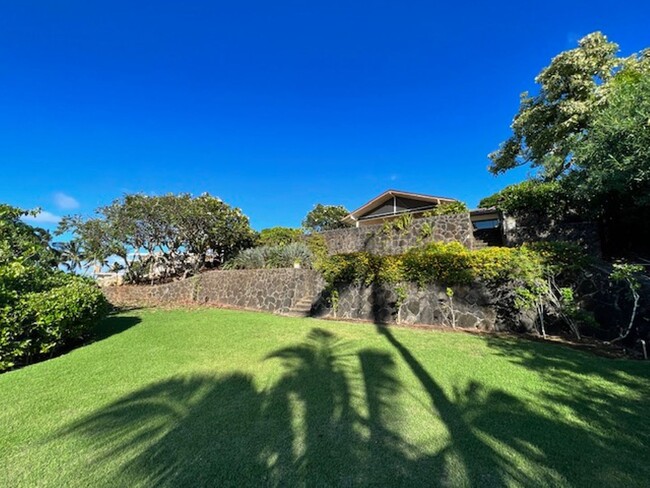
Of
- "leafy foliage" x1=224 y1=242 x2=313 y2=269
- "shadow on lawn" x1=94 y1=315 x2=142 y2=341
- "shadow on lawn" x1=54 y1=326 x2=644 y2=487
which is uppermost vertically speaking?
"leafy foliage" x1=224 y1=242 x2=313 y2=269

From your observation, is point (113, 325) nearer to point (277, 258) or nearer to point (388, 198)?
point (277, 258)

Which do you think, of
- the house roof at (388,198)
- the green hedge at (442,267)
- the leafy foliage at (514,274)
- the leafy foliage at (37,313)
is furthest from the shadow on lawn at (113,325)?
the house roof at (388,198)

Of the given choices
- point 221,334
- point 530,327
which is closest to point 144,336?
point 221,334

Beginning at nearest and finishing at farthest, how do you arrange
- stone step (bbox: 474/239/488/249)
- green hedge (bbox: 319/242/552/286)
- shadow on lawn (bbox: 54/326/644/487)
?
shadow on lawn (bbox: 54/326/644/487)
green hedge (bbox: 319/242/552/286)
stone step (bbox: 474/239/488/249)

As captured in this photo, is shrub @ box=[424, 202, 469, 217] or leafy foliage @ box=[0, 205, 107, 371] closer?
leafy foliage @ box=[0, 205, 107, 371]

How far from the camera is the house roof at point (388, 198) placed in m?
19.8

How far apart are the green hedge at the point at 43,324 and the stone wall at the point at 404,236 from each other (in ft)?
32.7

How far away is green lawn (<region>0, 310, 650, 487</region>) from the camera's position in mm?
2301

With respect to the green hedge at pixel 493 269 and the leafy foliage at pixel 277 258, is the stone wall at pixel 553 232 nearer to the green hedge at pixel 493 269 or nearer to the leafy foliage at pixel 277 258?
the green hedge at pixel 493 269

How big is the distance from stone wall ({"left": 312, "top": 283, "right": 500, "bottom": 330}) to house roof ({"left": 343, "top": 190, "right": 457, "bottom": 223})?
12.8 metres

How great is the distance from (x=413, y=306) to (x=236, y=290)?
825cm

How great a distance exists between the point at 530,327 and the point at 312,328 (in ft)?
15.9

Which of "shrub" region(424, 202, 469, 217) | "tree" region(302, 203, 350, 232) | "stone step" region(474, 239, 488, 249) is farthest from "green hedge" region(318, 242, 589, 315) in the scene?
"tree" region(302, 203, 350, 232)

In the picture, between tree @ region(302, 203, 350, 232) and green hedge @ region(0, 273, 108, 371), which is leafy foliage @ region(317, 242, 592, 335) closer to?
green hedge @ region(0, 273, 108, 371)
